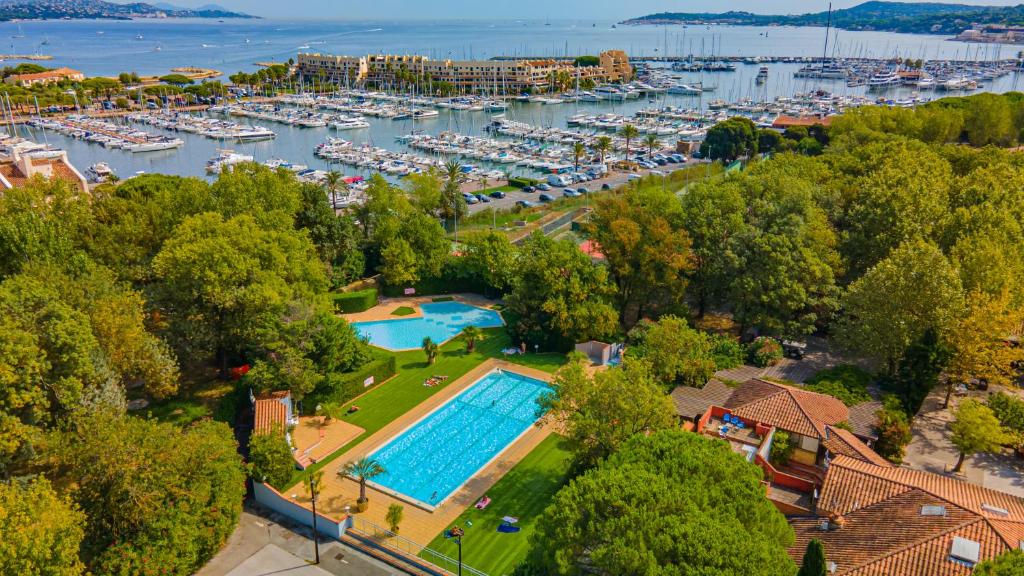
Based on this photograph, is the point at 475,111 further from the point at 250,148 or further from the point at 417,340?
the point at 417,340

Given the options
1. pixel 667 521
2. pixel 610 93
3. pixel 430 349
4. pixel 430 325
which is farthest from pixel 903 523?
pixel 610 93

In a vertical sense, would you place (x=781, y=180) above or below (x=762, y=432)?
above

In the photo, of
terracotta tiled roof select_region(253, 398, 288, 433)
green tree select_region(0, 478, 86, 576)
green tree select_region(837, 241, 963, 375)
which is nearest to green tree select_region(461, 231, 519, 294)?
terracotta tiled roof select_region(253, 398, 288, 433)

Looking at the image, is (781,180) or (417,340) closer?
(417,340)

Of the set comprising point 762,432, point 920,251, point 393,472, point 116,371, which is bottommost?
point 393,472

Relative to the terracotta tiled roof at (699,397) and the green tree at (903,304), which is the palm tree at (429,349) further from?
the green tree at (903,304)

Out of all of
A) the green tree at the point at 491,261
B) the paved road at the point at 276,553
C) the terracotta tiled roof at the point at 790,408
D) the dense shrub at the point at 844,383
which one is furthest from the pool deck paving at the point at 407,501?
the green tree at the point at 491,261

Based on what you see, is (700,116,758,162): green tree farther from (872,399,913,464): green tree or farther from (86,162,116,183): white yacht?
(86,162,116,183): white yacht

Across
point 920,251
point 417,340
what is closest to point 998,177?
point 920,251
